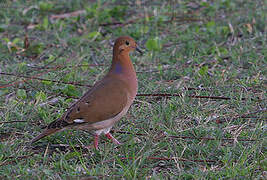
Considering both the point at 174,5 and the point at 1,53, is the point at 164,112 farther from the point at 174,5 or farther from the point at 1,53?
the point at 174,5

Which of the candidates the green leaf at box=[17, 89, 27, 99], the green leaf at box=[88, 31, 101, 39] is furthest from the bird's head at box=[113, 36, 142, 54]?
the green leaf at box=[88, 31, 101, 39]

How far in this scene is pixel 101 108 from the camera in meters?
3.98

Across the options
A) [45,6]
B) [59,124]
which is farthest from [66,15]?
[59,124]

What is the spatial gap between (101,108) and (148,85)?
4.41ft

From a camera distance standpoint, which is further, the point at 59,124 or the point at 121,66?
the point at 121,66

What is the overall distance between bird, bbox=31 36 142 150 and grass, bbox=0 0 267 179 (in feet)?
0.52

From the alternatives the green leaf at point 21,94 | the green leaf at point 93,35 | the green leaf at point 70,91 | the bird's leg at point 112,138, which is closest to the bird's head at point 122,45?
the bird's leg at point 112,138

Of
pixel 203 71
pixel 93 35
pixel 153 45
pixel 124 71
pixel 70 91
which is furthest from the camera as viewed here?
pixel 93 35

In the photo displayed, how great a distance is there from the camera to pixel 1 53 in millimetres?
6359

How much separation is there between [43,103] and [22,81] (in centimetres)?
63

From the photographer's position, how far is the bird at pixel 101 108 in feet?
12.7

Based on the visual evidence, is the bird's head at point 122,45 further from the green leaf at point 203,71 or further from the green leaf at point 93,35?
the green leaf at point 93,35

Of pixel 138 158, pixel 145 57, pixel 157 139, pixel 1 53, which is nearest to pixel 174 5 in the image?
pixel 145 57

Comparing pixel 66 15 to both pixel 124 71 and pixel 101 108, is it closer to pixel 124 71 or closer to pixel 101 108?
pixel 124 71
